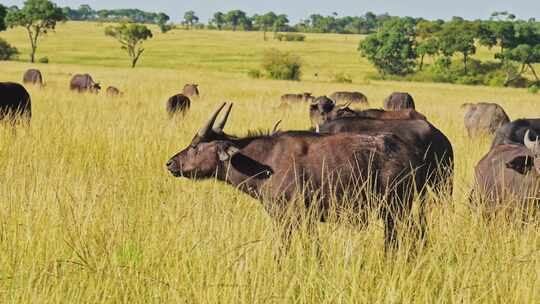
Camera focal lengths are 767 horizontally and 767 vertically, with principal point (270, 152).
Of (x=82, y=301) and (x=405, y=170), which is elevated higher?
(x=405, y=170)

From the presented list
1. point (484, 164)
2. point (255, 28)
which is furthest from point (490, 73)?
point (255, 28)

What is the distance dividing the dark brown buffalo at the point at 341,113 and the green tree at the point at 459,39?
2967 inches

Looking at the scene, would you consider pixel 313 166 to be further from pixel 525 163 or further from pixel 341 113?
pixel 341 113

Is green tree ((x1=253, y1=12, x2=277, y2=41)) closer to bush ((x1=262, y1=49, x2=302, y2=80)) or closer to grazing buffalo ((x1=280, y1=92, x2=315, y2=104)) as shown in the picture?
bush ((x1=262, y1=49, x2=302, y2=80))

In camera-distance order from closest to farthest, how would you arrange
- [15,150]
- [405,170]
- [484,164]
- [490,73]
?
1. [405,170]
2. [484,164]
3. [15,150]
4. [490,73]

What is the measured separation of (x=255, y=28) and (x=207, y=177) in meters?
185

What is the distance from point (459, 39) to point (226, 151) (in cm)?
8933

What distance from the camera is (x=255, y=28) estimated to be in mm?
188875

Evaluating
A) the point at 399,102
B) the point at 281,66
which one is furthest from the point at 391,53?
the point at 399,102

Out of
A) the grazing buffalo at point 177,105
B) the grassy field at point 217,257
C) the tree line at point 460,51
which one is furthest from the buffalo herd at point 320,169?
the tree line at point 460,51

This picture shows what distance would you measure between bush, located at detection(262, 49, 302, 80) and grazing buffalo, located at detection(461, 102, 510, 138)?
48.7 meters

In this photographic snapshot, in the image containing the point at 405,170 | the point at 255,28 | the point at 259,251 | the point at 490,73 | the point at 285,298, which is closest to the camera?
the point at 285,298

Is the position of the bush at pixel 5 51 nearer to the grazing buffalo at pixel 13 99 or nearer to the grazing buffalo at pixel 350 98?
the grazing buffalo at pixel 350 98

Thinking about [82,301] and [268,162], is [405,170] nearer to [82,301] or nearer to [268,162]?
[268,162]
